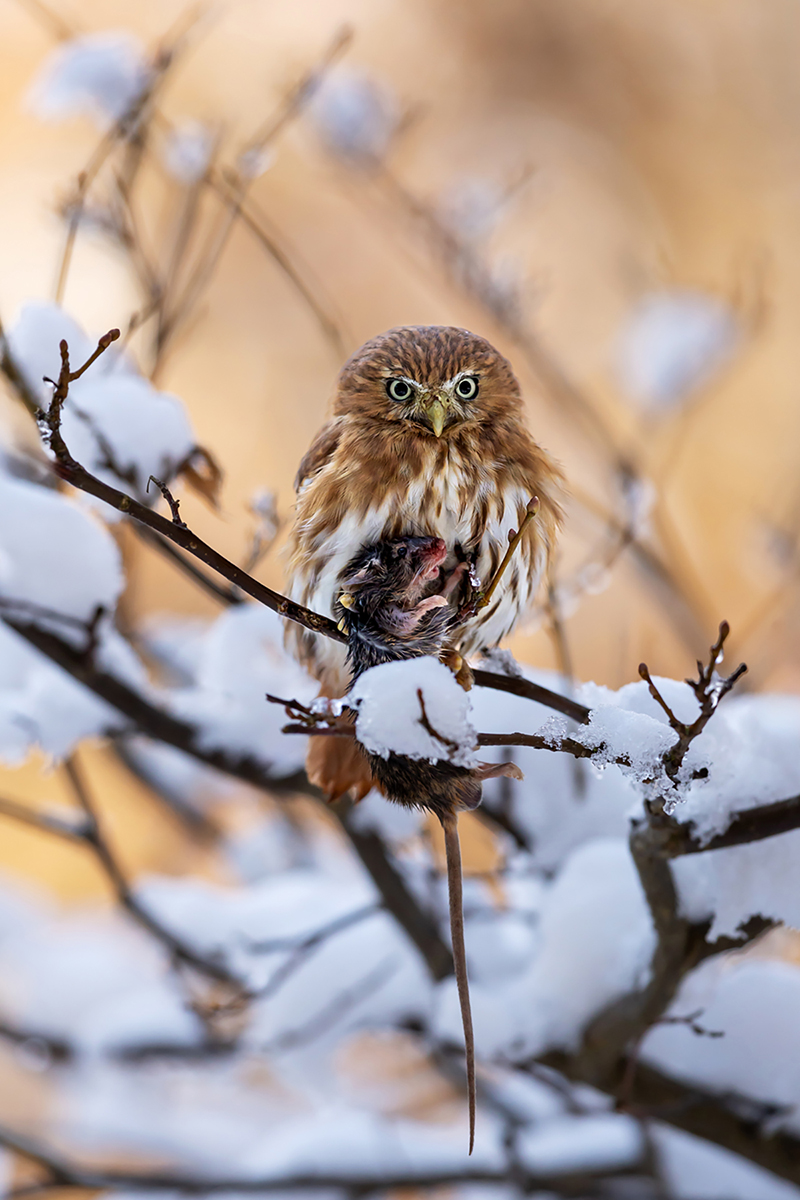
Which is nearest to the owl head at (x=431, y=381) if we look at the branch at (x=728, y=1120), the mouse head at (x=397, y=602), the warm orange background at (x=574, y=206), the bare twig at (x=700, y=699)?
the mouse head at (x=397, y=602)

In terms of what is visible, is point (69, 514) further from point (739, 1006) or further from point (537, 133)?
point (537, 133)

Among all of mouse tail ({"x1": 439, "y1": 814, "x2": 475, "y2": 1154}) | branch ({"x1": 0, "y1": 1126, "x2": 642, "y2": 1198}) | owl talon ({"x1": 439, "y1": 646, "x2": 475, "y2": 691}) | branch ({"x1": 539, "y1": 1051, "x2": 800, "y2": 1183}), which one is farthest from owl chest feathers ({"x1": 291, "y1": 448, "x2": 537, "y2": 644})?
branch ({"x1": 0, "y1": 1126, "x2": 642, "y2": 1198})

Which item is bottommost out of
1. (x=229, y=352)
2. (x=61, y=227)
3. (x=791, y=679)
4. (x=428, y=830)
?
(x=428, y=830)

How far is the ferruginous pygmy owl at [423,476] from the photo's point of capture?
116 centimetres

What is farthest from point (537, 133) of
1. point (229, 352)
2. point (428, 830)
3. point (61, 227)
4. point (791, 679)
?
point (428, 830)

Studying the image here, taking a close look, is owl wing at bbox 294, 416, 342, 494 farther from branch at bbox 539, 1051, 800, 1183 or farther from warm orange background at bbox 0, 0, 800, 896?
warm orange background at bbox 0, 0, 800, 896

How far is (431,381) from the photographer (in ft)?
3.83

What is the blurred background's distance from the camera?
2525 mm

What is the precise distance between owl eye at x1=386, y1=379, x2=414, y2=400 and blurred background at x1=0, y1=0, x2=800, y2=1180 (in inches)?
39.3

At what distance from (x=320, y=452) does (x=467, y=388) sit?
22 cm

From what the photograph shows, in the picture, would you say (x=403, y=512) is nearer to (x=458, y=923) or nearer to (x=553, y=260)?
(x=458, y=923)

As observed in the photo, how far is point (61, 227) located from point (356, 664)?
123 centimetres

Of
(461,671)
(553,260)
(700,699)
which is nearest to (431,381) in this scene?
(461,671)

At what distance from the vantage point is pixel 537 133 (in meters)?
5.67
